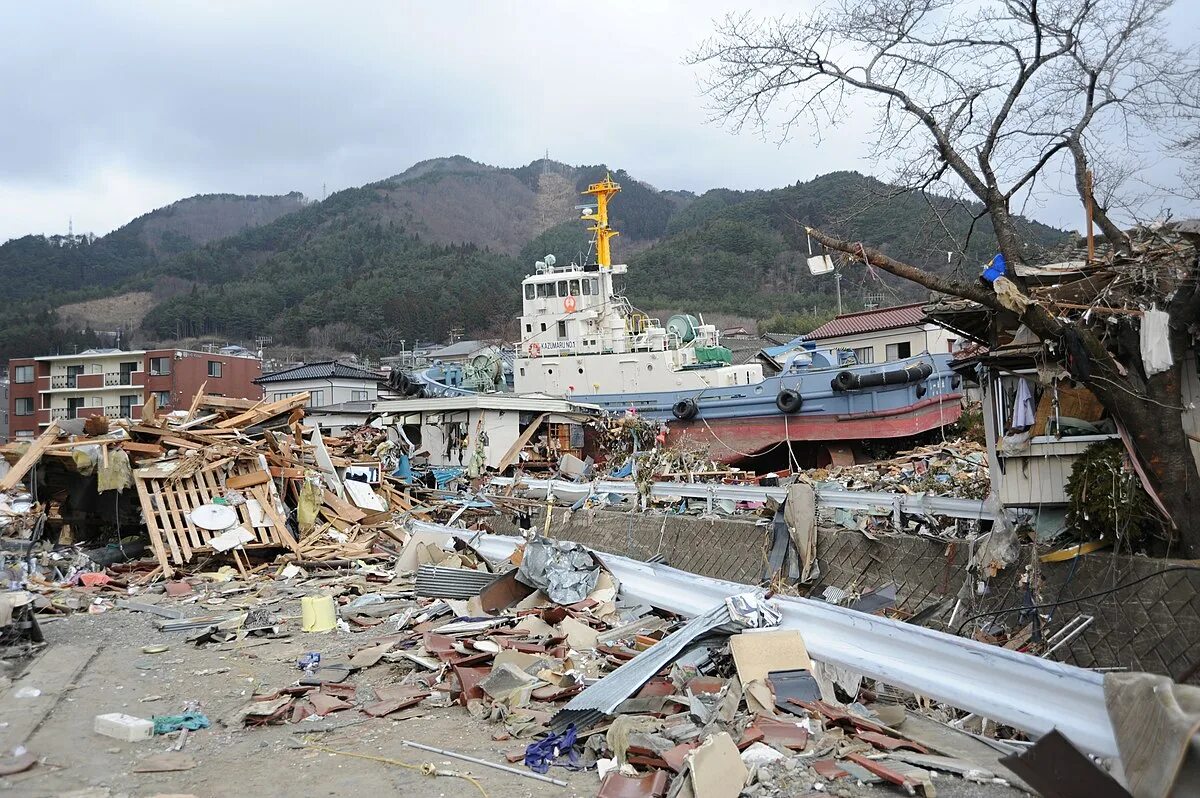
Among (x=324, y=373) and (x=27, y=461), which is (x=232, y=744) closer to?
(x=27, y=461)

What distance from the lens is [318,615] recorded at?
7.23m

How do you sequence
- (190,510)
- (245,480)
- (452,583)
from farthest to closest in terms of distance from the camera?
(245,480) < (190,510) < (452,583)

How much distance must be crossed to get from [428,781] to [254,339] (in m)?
83.8

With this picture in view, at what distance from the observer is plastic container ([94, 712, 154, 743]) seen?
4.50 meters

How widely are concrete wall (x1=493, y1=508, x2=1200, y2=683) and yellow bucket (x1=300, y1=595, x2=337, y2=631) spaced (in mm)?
5547

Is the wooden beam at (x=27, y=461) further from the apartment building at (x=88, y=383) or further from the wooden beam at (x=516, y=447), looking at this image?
the apartment building at (x=88, y=383)

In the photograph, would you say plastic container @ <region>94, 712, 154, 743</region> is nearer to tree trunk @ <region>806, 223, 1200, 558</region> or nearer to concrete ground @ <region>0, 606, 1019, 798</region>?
concrete ground @ <region>0, 606, 1019, 798</region>

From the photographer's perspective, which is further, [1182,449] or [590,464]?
[590,464]

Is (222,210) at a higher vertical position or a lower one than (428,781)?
higher

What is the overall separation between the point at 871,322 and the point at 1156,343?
85.6ft

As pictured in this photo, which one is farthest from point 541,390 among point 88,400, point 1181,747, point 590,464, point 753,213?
point 753,213

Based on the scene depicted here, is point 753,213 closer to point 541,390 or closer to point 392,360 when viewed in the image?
point 392,360

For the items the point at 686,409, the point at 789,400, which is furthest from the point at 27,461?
the point at 789,400

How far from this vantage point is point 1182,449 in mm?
6637
